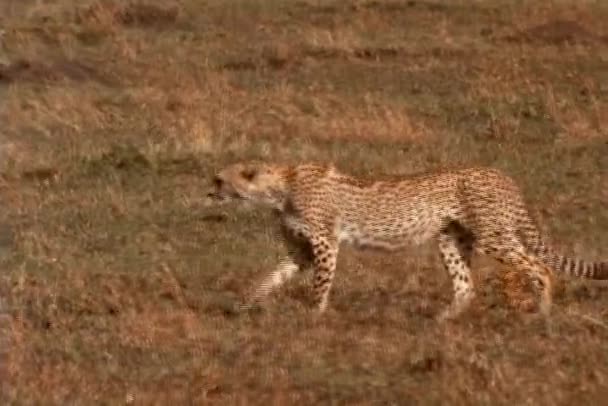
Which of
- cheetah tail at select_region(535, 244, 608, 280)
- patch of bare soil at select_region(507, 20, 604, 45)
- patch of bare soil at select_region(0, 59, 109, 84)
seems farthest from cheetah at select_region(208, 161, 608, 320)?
patch of bare soil at select_region(507, 20, 604, 45)

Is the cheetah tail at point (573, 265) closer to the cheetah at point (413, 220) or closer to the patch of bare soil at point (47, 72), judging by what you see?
the cheetah at point (413, 220)

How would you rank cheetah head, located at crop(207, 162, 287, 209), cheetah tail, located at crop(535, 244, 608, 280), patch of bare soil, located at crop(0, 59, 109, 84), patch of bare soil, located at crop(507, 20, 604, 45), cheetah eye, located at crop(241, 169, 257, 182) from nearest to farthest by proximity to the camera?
cheetah tail, located at crop(535, 244, 608, 280) → cheetah head, located at crop(207, 162, 287, 209) → cheetah eye, located at crop(241, 169, 257, 182) → patch of bare soil, located at crop(0, 59, 109, 84) → patch of bare soil, located at crop(507, 20, 604, 45)

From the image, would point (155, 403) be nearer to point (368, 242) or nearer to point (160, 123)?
point (368, 242)

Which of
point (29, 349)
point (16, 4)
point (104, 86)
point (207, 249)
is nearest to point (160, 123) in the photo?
point (104, 86)

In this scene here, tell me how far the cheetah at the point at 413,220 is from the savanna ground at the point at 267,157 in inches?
7.9

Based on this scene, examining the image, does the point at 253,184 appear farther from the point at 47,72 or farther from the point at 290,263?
the point at 47,72

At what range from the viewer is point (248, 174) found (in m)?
9.83

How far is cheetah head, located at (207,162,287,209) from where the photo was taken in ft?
31.8

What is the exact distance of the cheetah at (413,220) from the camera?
941 cm

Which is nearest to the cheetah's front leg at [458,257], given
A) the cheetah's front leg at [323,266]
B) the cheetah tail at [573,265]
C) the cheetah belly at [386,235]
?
the cheetah belly at [386,235]

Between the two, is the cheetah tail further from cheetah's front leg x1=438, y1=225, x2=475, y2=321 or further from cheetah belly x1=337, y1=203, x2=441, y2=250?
cheetah belly x1=337, y1=203, x2=441, y2=250

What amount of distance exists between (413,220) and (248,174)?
1.00 m

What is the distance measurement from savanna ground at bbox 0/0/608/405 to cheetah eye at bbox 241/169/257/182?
0.59 m

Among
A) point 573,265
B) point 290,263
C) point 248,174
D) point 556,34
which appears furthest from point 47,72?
point 573,265
